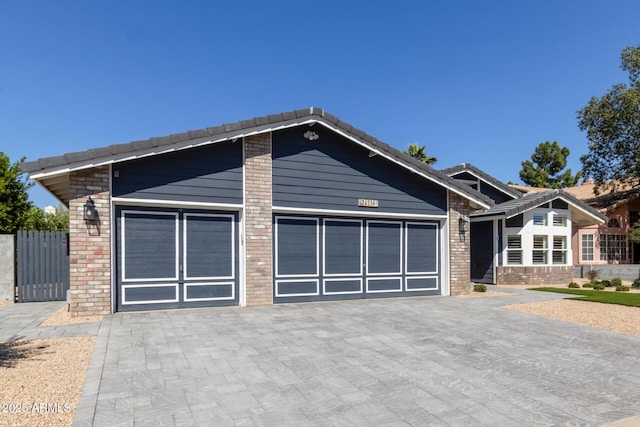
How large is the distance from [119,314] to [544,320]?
1014cm

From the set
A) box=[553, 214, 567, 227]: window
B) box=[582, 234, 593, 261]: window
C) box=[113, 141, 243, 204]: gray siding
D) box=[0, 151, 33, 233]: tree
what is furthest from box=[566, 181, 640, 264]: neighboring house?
box=[0, 151, 33, 233]: tree

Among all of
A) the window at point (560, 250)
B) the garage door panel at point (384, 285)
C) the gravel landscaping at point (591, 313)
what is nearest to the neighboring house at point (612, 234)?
the window at point (560, 250)

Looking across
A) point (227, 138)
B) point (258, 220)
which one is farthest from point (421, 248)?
point (227, 138)

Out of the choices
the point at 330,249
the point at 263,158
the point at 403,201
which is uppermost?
the point at 263,158

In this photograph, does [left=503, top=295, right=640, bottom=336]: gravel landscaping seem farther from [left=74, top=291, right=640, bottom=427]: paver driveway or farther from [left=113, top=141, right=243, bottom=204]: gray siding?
[left=113, top=141, right=243, bottom=204]: gray siding

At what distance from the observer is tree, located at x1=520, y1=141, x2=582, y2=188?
130 feet

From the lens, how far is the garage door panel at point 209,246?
393 inches

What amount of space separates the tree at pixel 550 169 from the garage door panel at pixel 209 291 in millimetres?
38397

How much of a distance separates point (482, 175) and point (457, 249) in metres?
7.23

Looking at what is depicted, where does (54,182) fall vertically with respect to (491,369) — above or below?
above

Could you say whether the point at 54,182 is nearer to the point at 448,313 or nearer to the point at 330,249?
the point at 330,249

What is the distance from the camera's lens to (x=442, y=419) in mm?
4008

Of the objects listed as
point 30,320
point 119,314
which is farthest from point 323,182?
point 30,320

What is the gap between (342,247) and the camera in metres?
11.9
